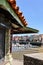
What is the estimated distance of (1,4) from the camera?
156 inches

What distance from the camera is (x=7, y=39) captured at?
6.71m

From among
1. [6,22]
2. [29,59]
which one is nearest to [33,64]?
[29,59]

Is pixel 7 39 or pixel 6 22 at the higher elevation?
pixel 6 22

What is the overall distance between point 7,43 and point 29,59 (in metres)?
1.52

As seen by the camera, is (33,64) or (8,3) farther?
(33,64)

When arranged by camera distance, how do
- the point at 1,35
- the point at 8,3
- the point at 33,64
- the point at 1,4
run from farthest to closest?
the point at 1,35
the point at 33,64
the point at 8,3
the point at 1,4

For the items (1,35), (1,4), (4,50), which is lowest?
(4,50)

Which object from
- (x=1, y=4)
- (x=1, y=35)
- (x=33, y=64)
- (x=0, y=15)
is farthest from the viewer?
(x=1, y=35)

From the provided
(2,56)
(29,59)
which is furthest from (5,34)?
(29,59)

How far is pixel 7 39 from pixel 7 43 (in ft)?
0.45

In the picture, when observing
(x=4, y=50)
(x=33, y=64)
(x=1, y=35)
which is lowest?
(x=33, y=64)

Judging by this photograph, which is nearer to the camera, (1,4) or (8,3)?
(1,4)

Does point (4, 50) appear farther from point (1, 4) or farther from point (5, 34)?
point (1, 4)

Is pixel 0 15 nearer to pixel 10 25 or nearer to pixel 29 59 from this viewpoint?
pixel 10 25
